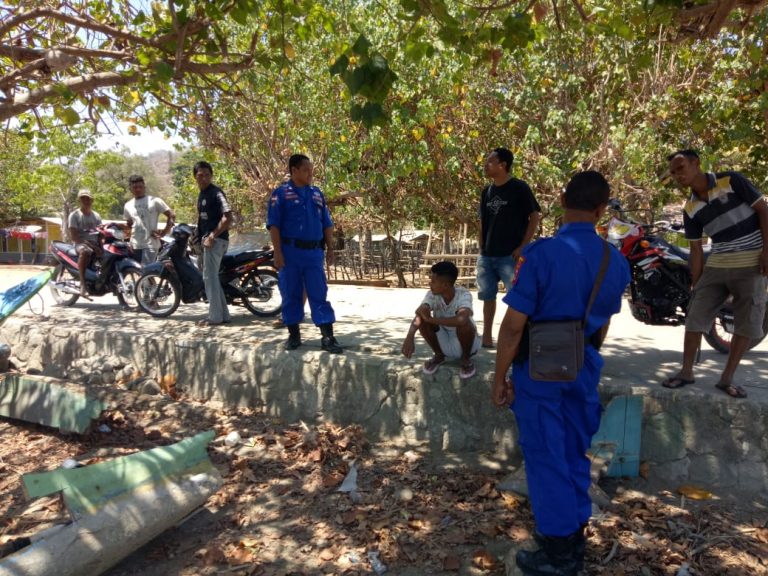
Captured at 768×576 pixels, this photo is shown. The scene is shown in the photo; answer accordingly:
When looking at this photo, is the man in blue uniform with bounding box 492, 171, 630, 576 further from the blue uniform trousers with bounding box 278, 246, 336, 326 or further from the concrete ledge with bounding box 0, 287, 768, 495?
the blue uniform trousers with bounding box 278, 246, 336, 326

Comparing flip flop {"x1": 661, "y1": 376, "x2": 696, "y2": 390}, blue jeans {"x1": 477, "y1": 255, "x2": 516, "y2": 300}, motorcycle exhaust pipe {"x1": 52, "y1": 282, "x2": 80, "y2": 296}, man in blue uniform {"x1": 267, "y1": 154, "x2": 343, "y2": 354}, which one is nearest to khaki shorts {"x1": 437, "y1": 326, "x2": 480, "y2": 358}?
blue jeans {"x1": 477, "y1": 255, "x2": 516, "y2": 300}

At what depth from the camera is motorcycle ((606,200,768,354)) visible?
4738 millimetres

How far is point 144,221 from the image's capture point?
743 centimetres

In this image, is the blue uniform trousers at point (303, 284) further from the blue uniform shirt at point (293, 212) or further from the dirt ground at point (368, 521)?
the dirt ground at point (368, 521)

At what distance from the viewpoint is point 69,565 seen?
2.84 m

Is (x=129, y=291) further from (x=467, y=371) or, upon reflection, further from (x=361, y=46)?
(x=361, y=46)

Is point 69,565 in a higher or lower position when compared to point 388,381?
lower

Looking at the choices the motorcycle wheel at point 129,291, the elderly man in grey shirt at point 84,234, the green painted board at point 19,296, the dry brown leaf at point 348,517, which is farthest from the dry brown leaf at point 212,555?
the elderly man in grey shirt at point 84,234

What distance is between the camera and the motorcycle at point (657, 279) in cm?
474

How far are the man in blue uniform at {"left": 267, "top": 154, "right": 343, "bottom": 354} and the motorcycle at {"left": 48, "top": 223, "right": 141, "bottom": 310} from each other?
10.8 ft

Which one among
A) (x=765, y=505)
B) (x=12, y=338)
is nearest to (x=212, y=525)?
(x=765, y=505)

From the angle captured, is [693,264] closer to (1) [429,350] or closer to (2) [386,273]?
(1) [429,350]

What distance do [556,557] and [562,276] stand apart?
4.34 ft

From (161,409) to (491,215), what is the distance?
3.49 m
